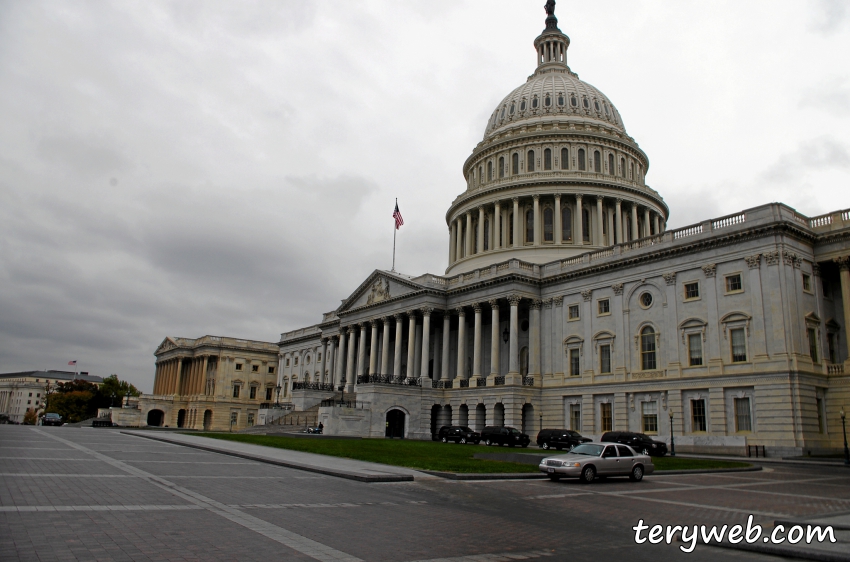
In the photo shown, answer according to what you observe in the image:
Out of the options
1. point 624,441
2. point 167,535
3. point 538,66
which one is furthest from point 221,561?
point 538,66

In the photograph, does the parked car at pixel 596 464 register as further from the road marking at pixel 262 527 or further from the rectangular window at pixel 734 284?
the rectangular window at pixel 734 284

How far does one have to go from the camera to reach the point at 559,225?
249 feet

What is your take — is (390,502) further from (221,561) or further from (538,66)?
(538,66)

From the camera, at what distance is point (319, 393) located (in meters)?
76.9

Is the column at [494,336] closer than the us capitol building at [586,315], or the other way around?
the us capitol building at [586,315]

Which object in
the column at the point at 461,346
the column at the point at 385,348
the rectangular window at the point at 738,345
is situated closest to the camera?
the rectangular window at the point at 738,345

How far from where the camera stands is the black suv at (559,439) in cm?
4381

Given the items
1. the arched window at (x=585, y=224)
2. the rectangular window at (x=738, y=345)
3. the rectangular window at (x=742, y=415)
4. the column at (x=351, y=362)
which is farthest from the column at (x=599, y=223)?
the rectangular window at (x=742, y=415)

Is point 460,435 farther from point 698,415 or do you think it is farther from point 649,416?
point 698,415

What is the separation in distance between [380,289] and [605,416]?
3098 centimetres

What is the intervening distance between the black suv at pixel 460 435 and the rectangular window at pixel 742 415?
18.7 metres

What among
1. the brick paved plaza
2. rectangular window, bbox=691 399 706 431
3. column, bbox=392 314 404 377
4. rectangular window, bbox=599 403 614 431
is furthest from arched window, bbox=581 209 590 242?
the brick paved plaza

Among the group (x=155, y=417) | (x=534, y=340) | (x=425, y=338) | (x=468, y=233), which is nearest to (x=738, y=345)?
(x=534, y=340)

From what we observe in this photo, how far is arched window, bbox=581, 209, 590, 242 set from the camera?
76.9 metres
